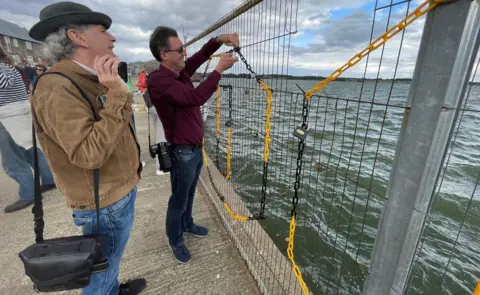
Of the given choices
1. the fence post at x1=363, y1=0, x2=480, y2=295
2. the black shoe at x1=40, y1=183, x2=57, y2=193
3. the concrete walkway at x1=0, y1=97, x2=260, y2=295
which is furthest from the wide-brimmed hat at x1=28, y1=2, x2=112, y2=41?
the black shoe at x1=40, y1=183, x2=57, y2=193

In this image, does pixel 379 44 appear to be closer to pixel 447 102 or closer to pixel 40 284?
pixel 447 102

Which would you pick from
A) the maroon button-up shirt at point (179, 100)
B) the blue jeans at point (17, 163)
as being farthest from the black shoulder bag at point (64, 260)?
the blue jeans at point (17, 163)

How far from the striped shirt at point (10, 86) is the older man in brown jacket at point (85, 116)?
6.57ft

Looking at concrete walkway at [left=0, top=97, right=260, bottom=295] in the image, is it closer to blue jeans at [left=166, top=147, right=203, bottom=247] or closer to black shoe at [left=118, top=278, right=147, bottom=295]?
black shoe at [left=118, top=278, right=147, bottom=295]

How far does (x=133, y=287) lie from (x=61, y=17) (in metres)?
2.03

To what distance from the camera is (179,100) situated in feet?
5.98

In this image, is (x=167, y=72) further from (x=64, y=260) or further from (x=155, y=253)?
(x=155, y=253)

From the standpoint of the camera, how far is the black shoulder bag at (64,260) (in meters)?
1.19

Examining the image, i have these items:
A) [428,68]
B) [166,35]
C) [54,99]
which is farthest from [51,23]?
[428,68]

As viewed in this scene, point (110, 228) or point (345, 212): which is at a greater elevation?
point (110, 228)

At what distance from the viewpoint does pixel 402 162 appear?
1.12m

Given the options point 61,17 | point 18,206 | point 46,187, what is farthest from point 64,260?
point 46,187

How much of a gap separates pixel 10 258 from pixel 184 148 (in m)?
2.12

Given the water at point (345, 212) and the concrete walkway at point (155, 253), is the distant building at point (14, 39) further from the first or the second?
the water at point (345, 212)
